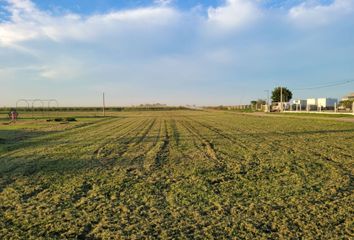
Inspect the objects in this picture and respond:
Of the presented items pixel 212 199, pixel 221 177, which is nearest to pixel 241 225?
pixel 212 199

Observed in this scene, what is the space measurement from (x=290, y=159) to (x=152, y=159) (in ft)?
12.3

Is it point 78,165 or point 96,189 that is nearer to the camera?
point 96,189

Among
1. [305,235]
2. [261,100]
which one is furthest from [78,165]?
[261,100]

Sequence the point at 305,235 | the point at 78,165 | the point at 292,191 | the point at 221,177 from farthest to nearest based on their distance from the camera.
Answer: the point at 78,165 → the point at 221,177 → the point at 292,191 → the point at 305,235

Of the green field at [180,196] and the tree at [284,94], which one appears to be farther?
the tree at [284,94]

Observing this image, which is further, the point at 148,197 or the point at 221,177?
the point at 221,177

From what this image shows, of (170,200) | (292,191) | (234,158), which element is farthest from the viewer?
(234,158)

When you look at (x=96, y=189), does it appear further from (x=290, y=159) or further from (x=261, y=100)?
(x=261, y=100)

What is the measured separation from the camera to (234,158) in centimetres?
907

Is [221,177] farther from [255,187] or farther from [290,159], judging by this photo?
[290,159]

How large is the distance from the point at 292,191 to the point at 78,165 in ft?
17.7

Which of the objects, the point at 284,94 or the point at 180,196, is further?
the point at 284,94

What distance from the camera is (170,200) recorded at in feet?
17.0

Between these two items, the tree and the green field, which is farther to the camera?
the tree
